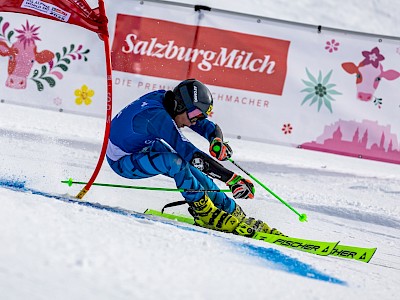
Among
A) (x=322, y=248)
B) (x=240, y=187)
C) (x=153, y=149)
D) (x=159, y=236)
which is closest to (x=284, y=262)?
(x=159, y=236)

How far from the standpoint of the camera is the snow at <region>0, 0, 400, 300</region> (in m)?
2.65

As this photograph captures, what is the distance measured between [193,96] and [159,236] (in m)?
1.63

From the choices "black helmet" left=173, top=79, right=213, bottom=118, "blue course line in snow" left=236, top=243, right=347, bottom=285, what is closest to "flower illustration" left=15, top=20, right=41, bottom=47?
"black helmet" left=173, top=79, right=213, bottom=118

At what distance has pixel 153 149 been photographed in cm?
529

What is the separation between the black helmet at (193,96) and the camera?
4988 mm

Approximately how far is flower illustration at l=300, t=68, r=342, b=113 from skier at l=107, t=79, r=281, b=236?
3164 mm

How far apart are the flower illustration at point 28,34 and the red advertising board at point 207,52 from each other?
0.97 meters

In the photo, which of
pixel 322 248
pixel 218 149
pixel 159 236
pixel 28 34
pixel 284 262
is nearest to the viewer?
pixel 159 236

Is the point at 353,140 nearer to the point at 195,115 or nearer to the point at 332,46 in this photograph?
the point at 332,46

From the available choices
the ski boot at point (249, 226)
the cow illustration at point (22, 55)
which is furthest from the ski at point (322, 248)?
the cow illustration at point (22, 55)

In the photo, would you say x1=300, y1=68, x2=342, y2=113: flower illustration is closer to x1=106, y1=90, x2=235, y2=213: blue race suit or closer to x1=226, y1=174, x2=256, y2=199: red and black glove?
x1=106, y1=90, x2=235, y2=213: blue race suit

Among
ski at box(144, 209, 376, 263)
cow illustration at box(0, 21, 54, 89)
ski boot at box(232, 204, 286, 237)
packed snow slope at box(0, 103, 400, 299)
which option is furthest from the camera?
cow illustration at box(0, 21, 54, 89)

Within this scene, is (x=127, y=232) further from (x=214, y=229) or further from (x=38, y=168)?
(x=38, y=168)

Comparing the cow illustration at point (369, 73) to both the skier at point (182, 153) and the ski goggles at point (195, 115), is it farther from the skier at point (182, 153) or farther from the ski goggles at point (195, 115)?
the ski goggles at point (195, 115)
